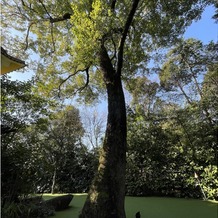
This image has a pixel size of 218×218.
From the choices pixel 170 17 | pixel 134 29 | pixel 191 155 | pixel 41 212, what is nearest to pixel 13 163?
pixel 41 212

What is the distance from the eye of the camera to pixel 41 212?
17.2 ft

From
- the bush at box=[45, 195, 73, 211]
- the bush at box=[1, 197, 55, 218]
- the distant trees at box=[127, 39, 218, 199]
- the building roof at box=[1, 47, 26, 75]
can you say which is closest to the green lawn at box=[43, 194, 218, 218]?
the bush at box=[45, 195, 73, 211]

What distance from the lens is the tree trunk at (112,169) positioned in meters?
4.65

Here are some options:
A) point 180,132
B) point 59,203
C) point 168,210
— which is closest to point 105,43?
point 180,132

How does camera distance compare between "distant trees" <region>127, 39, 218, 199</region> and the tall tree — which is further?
"distant trees" <region>127, 39, 218, 199</region>

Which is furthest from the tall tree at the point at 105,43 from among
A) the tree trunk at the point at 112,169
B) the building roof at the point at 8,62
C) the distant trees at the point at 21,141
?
the building roof at the point at 8,62

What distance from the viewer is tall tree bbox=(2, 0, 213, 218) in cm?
467

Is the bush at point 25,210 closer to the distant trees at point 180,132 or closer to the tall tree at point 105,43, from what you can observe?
the tall tree at point 105,43

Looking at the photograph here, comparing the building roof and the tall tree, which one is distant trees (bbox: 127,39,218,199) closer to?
the tall tree

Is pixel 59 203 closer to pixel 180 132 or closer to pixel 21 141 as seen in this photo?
pixel 21 141

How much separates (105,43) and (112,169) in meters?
3.73

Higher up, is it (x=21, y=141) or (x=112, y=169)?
(x=21, y=141)

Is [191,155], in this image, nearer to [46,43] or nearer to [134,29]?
[134,29]

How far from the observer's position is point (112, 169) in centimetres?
500
